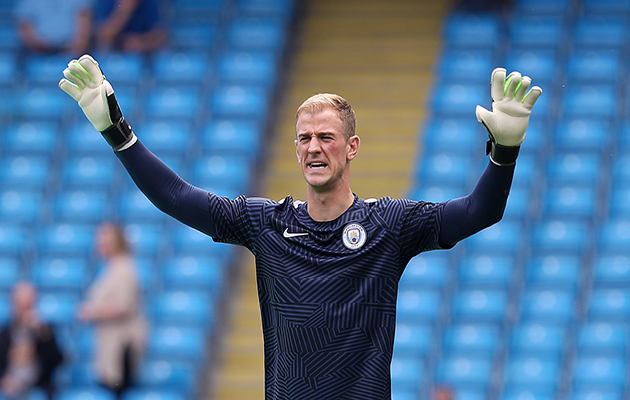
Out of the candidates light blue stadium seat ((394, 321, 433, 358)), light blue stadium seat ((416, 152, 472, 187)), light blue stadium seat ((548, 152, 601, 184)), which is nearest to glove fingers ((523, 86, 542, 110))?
light blue stadium seat ((394, 321, 433, 358))

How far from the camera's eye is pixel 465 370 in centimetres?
758

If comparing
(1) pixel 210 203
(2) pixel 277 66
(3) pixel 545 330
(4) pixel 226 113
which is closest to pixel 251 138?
(4) pixel 226 113

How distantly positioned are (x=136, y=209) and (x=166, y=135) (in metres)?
0.94

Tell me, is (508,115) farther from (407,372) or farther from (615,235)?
(615,235)

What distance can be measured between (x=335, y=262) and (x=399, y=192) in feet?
21.3

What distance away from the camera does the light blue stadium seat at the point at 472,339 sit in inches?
306

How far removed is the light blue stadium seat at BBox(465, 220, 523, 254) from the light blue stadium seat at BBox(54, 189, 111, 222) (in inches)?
136

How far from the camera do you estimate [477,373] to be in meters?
7.58

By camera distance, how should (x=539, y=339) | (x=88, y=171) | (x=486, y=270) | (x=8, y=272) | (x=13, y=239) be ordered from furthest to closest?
(x=88, y=171)
(x=13, y=239)
(x=8, y=272)
(x=486, y=270)
(x=539, y=339)

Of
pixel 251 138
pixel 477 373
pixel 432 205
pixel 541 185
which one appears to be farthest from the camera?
pixel 251 138

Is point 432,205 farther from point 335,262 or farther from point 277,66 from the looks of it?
point 277,66

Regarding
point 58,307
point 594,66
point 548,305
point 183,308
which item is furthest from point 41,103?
point 594,66

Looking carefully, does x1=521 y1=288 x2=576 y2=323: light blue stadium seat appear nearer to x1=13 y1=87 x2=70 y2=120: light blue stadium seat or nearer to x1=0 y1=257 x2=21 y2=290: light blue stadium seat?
x1=0 y1=257 x2=21 y2=290: light blue stadium seat

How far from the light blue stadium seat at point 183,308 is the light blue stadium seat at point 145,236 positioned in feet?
1.70
